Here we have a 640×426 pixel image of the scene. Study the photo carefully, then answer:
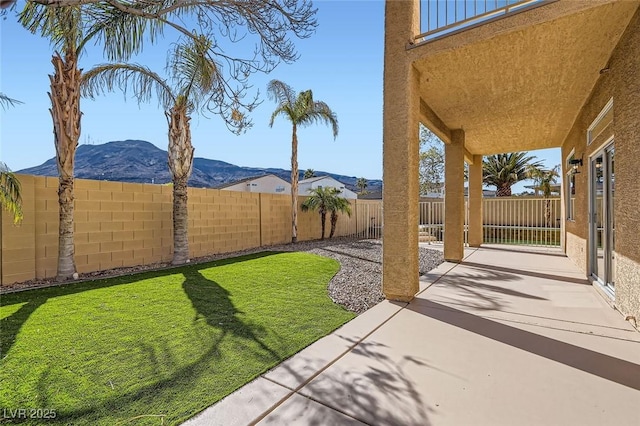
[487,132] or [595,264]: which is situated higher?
[487,132]

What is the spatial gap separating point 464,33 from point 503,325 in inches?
162

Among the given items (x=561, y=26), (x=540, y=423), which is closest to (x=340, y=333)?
(x=540, y=423)

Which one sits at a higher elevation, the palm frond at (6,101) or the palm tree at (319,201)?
the palm frond at (6,101)

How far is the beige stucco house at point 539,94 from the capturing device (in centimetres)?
407

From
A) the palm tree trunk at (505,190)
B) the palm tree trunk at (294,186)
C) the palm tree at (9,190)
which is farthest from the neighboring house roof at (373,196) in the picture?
the palm tree at (9,190)

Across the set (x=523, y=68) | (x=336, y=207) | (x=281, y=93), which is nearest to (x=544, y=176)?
(x=336, y=207)

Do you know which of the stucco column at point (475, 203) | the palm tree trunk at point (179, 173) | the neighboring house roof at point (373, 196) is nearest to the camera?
the palm tree trunk at point (179, 173)

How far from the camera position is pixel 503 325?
4.20 m

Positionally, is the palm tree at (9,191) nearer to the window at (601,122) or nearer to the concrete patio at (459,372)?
the concrete patio at (459,372)

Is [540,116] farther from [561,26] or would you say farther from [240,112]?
[240,112]

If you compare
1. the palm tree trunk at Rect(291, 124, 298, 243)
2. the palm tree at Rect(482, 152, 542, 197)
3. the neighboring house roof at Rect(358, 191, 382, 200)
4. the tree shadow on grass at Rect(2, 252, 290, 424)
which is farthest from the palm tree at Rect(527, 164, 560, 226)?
the neighboring house roof at Rect(358, 191, 382, 200)

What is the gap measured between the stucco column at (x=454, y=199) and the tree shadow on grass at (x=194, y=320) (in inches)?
262

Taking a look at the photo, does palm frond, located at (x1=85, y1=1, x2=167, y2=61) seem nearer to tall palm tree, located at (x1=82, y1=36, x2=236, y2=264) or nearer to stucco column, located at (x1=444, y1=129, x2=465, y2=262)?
tall palm tree, located at (x1=82, y1=36, x2=236, y2=264)

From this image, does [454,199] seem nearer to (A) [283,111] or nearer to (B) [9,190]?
(A) [283,111]
